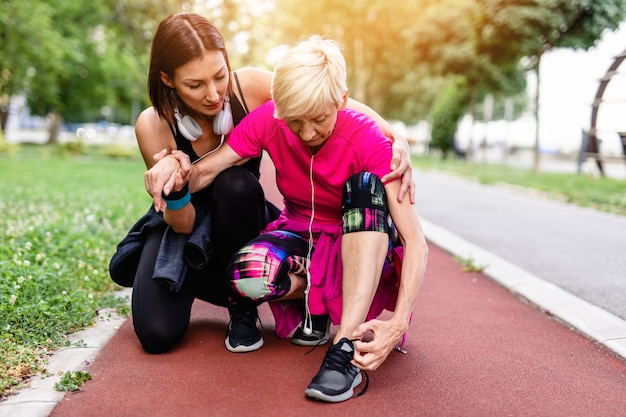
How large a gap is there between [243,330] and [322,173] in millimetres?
874

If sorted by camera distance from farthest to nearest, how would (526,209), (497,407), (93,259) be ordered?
1. (526,209)
2. (93,259)
3. (497,407)

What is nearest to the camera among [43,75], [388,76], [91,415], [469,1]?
[91,415]

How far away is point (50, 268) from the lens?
417 cm

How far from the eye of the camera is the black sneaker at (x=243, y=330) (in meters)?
3.17

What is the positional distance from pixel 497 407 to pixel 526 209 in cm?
783

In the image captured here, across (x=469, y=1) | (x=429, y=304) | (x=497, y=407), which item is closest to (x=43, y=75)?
(x=469, y=1)

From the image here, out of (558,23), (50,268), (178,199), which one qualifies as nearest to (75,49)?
(558,23)

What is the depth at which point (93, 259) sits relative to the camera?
15.7 feet

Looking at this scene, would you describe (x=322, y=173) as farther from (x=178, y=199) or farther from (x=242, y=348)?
(x=242, y=348)

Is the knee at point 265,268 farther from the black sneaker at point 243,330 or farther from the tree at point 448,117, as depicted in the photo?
the tree at point 448,117

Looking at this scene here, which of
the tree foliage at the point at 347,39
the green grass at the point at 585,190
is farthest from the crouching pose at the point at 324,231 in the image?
the green grass at the point at 585,190

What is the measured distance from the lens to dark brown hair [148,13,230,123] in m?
3.03

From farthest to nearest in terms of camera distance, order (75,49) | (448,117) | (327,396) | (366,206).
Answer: (448,117), (75,49), (366,206), (327,396)

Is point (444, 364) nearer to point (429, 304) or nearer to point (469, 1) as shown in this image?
point (429, 304)
